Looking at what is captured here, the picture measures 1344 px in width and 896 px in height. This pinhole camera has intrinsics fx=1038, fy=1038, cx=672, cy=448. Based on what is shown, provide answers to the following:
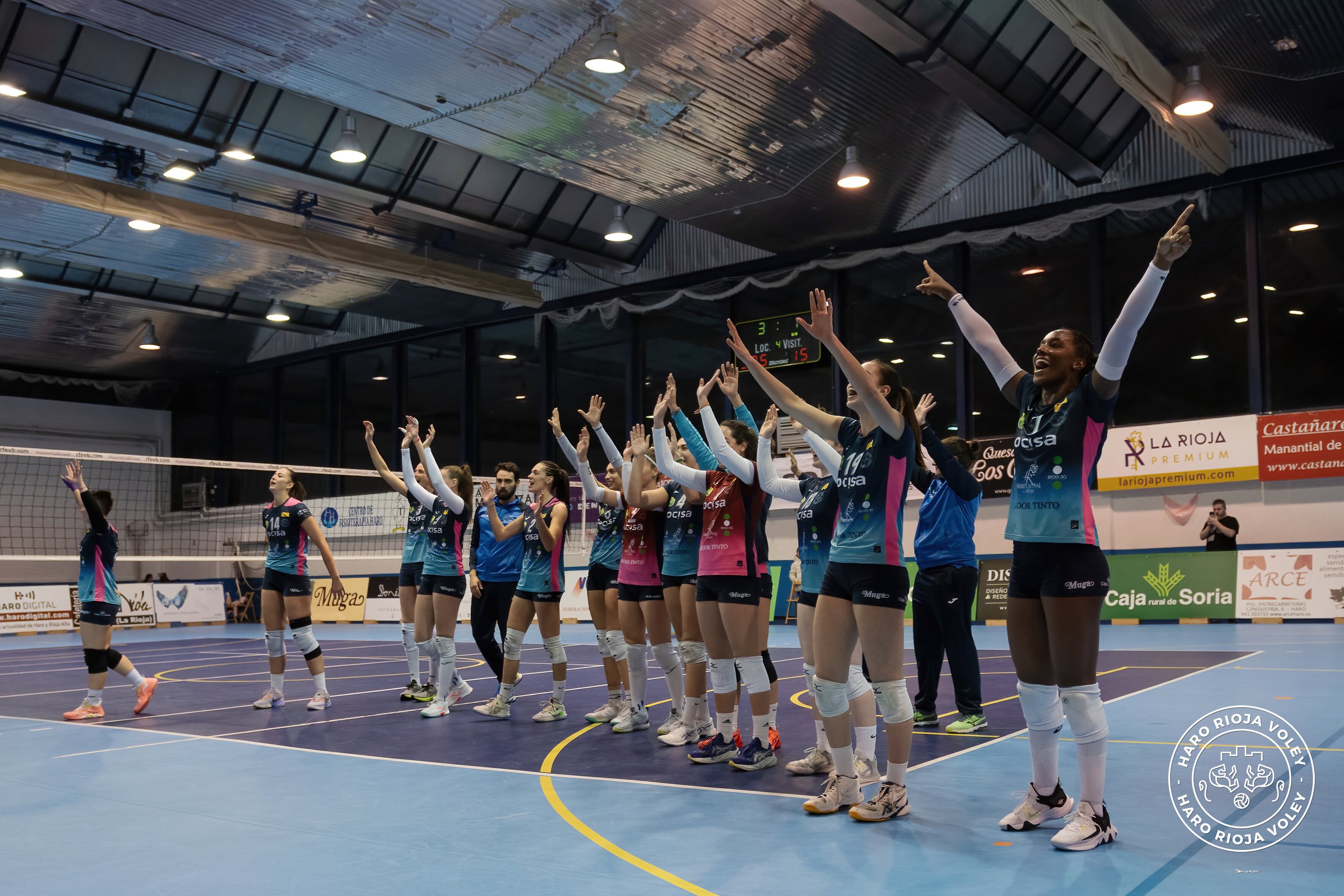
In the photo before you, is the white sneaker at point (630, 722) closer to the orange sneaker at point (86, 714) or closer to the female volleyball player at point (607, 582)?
the female volleyball player at point (607, 582)

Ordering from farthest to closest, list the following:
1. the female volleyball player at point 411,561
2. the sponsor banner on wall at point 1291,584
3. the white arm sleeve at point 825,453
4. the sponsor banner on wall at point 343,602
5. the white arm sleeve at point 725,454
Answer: the sponsor banner on wall at point 343,602 → the sponsor banner on wall at point 1291,584 → the female volleyball player at point 411,561 → the white arm sleeve at point 725,454 → the white arm sleeve at point 825,453

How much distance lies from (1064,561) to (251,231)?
16869 mm

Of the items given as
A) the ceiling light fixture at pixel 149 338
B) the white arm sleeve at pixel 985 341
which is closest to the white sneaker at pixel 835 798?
the white arm sleeve at pixel 985 341

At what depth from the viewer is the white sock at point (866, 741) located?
4.95 metres

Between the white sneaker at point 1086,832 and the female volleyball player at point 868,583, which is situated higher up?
the female volleyball player at point 868,583

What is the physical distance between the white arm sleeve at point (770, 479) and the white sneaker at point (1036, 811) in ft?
6.21

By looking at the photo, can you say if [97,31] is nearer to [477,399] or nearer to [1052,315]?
[477,399]

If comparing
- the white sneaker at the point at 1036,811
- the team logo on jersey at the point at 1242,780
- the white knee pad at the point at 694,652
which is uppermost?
the white knee pad at the point at 694,652

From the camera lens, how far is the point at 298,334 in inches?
1086

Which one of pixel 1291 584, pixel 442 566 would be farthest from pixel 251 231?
pixel 1291 584

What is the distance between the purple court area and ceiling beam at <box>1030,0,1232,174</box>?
6.55m

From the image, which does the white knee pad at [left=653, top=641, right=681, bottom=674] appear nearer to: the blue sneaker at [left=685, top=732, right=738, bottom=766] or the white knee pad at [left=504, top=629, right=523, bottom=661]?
the blue sneaker at [left=685, top=732, right=738, bottom=766]

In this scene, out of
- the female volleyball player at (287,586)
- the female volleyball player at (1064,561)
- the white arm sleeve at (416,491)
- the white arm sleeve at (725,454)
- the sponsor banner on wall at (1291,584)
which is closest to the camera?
the female volleyball player at (1064,561)

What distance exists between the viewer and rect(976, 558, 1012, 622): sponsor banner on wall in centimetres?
1730
